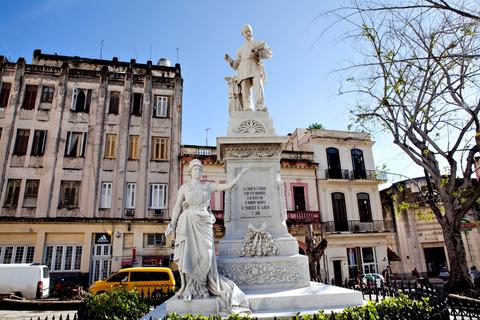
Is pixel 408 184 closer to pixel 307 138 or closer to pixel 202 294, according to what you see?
pixel 307 138

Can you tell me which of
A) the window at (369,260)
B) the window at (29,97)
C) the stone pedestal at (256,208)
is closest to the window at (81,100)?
the window at (29,97)

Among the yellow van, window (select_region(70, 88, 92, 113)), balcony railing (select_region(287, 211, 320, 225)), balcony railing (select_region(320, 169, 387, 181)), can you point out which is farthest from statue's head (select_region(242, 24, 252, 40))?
balcony railing (select_region(320, 169, 387, 181))

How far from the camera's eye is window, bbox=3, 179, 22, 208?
69.6ft

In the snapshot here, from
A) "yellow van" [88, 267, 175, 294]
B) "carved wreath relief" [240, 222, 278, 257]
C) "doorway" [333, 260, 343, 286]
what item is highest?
"carved wreath relief" [240, 222, 278, 257]

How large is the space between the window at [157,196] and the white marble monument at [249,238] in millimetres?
16423

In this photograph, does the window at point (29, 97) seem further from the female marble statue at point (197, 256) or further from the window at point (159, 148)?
the female marble statue at point (197, 256)

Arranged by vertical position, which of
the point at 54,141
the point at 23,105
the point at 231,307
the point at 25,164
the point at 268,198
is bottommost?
the point at 231,307

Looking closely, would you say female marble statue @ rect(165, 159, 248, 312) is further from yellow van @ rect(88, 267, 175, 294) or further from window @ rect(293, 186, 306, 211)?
window @ rect(293, 186, 306, 211)

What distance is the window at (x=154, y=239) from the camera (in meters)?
21.9

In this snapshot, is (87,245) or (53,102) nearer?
(87,245)

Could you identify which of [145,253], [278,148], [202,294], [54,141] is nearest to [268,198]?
[278,148]

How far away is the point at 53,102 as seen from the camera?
78.7ft

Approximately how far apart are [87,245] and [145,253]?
12.2 feet

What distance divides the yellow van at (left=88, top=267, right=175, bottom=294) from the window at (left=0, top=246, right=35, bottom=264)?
8.71 meters
